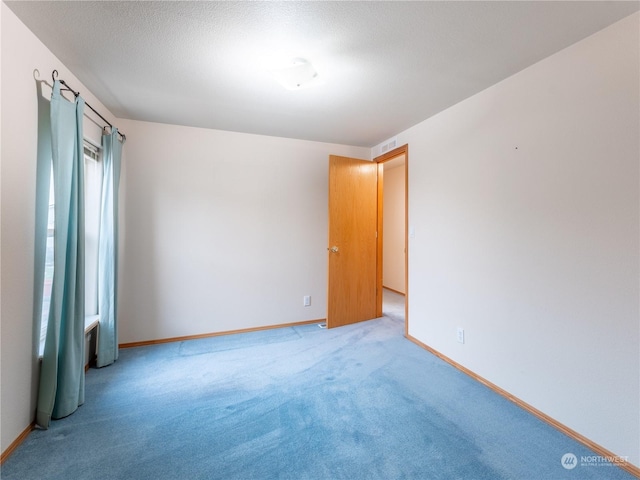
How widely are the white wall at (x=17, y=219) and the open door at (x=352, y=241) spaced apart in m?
2.53

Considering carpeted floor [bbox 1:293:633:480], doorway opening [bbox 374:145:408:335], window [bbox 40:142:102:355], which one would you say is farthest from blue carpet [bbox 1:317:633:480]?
doorway opening [bbox 374:145:408:335]

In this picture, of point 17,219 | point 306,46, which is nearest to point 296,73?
point 306,46

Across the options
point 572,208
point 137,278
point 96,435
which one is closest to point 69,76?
point 137,278

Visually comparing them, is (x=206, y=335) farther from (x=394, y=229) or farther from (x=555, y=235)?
(x=394, y=229)

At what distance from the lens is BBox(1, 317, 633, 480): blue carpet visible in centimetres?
143

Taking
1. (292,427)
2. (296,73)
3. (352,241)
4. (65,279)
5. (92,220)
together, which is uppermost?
(296,73)

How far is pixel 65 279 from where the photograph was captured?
180 cm

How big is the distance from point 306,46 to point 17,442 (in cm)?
280

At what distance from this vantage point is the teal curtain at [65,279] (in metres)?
1.69

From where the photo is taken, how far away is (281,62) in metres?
1.89

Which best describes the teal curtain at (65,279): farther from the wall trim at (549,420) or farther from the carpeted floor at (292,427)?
the wall trim at (549,420)

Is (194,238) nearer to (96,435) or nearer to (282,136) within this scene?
(282,136)

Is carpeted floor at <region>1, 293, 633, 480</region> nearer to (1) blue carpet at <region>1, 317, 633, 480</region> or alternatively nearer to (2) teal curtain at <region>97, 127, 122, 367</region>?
(1) blue carpet at <region>1, 317, 633, 480</region>

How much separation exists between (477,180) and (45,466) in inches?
130
